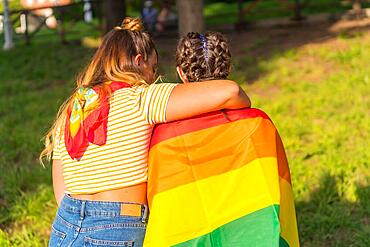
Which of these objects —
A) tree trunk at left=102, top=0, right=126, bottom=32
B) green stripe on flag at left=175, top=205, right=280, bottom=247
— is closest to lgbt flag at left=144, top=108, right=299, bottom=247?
green stripe on flag at left=175, top=205, right=280, bottom=247

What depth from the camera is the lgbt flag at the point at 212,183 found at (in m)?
2.87

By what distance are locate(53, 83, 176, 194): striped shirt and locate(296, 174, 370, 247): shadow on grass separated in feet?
8.42

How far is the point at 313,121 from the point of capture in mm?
7570

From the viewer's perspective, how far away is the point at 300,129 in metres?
7.25

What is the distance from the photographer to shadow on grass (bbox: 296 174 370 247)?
509cm

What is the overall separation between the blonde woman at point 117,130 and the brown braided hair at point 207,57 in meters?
0.16

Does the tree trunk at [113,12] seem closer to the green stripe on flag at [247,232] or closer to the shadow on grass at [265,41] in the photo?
the shadow on grass at [265,41]

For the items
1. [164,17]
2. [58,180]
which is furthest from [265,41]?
[58,180]

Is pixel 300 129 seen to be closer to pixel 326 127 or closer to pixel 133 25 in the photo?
pixel 326 127

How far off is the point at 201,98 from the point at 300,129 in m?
4.66

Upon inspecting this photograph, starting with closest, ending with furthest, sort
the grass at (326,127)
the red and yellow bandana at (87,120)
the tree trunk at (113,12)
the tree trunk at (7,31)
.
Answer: the red and yellow bandana at (87,120) → the grass at (326,127) → the tree trunk at (113,12) → the tree trunk at (7,31)

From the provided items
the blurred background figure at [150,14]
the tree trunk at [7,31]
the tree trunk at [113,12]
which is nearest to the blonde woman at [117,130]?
the tree trunk at [113,12]

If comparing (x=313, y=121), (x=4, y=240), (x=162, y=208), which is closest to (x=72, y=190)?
(x=162, y=208)

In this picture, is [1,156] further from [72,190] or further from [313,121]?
[72,190]
